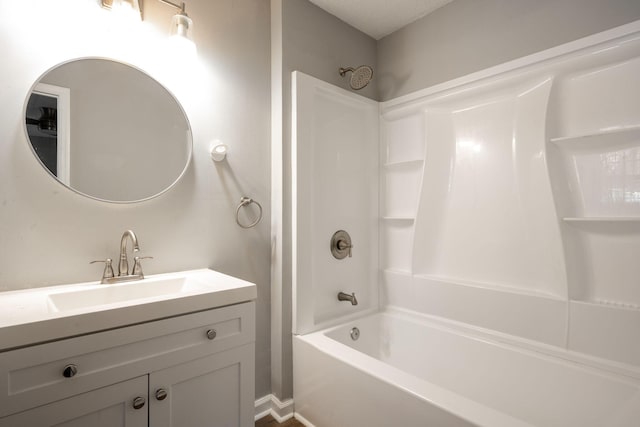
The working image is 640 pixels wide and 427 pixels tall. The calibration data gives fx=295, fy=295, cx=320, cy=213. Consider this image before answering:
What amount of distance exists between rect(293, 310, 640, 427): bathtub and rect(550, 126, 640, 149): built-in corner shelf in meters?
1.06

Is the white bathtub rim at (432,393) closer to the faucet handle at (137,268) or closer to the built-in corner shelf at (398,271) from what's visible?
the built-in corner shelf at (398,271)

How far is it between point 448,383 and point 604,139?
1589mm

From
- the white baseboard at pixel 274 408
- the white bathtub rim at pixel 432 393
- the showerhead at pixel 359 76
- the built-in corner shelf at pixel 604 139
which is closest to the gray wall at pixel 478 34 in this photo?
the showerhead at pixel 359 76

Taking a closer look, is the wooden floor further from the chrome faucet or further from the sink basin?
the chrome faucet

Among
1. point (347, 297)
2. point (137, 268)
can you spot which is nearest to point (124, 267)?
point (137, 268)

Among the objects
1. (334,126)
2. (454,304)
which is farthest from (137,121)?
(454,304)

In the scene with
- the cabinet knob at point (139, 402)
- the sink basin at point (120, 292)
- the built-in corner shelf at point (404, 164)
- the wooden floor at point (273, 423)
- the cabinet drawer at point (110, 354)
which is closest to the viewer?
the cabinet drawer at point (110, 354)

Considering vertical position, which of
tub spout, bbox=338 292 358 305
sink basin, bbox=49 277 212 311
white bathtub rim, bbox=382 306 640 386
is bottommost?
white bathtub rim, bbox=382 306 640 386

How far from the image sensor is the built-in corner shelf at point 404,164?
211 centimetres

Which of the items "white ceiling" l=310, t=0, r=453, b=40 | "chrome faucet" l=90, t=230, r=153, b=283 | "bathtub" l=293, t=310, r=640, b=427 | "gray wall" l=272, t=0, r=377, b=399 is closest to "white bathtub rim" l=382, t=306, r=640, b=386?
"bathtub" l=293, t=310, r=640, b=427

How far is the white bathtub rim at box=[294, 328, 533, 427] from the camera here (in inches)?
40.2

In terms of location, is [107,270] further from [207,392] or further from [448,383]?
[448,383]

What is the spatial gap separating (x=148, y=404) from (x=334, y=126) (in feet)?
5.88

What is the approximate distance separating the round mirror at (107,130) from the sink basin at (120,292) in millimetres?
399
